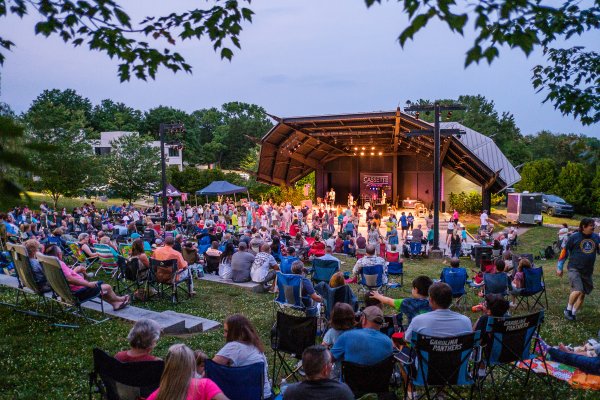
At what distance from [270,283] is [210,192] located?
14.2 m

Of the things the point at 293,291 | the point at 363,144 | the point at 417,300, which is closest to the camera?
the point at 417,300

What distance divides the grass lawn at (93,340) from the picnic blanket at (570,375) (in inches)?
4.3

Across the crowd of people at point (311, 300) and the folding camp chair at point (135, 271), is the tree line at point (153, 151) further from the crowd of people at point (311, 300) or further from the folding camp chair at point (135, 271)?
the folding camp chair at point (135, 271)

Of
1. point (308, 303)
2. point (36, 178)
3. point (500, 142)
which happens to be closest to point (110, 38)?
point (36, 178)

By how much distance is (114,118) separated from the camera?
206 ft

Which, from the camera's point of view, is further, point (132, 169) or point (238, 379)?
point (132, 169)

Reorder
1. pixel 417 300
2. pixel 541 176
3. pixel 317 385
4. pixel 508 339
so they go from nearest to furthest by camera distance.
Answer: pixel 317 385 → pixel 508 339 → pixel 417 300 → pixel 541 176

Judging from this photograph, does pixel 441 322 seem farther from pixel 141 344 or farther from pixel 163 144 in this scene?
pixel 163 144

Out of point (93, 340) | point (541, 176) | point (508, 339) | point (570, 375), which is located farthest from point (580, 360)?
point (541, 176)

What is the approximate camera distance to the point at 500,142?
4922cm

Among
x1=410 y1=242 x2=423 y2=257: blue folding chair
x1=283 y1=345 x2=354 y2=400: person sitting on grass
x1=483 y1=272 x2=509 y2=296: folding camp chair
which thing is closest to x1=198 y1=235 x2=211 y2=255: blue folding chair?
x1=410 y1=242 x2=423 y2=257: blue folding chair

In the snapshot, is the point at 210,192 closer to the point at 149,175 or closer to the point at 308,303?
the point at 149,175

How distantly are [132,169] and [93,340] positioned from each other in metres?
26.9

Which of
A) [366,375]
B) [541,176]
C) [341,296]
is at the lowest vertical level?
[366,375]
